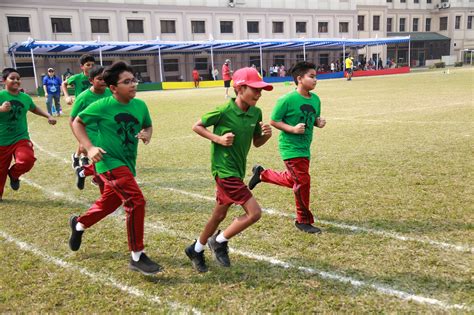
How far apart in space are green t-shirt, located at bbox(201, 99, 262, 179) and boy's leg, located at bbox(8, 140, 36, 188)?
3.80 metres

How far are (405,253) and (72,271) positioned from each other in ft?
10.4

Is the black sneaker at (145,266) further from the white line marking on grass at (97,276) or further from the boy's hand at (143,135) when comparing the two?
the boy's hand at (143,135)

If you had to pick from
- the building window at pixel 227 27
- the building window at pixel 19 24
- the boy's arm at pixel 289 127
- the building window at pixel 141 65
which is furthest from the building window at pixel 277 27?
the boy's arm at pixel 289 127

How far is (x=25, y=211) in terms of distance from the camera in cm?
584

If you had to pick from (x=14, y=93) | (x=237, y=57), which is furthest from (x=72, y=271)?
(x=237, y=57)

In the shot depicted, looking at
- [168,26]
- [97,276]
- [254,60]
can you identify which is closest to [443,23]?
[254,60]

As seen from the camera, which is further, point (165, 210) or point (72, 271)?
point (165, 210)

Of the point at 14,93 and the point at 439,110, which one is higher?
the point at 14,93

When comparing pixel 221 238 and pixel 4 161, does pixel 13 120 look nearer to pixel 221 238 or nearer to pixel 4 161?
pixel 4 161

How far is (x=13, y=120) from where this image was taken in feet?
20.9

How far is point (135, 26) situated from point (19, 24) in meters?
12.3

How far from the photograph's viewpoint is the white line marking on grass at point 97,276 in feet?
10.9

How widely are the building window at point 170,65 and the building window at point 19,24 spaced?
47.0ft

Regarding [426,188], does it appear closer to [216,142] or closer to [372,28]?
[216,142]
